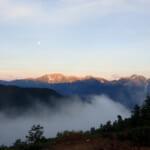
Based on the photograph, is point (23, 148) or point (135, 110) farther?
point (135, 110)

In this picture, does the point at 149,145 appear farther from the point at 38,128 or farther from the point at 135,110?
the point at 135,110

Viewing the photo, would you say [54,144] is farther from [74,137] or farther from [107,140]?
[107,140]

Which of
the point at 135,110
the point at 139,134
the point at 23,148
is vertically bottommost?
the point at 23,148

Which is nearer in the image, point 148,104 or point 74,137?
point 74,137

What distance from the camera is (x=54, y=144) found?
8680mm

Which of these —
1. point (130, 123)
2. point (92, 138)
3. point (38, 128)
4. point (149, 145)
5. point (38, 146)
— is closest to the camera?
point (149, 145)

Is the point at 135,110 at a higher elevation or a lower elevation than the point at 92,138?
higher

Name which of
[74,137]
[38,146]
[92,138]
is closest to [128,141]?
[92,138]

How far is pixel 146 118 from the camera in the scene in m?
15.9

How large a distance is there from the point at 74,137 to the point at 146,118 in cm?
995

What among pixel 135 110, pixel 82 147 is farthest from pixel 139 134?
pixel 135 110

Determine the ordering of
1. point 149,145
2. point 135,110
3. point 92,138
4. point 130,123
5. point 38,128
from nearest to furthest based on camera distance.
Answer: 1. point 149,145
2. point 92,138
3. point 38,128
4. point 130,123
5. point 135,110

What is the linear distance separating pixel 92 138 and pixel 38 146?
3.23 meters

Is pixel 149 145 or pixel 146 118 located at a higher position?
pixel 146 118
